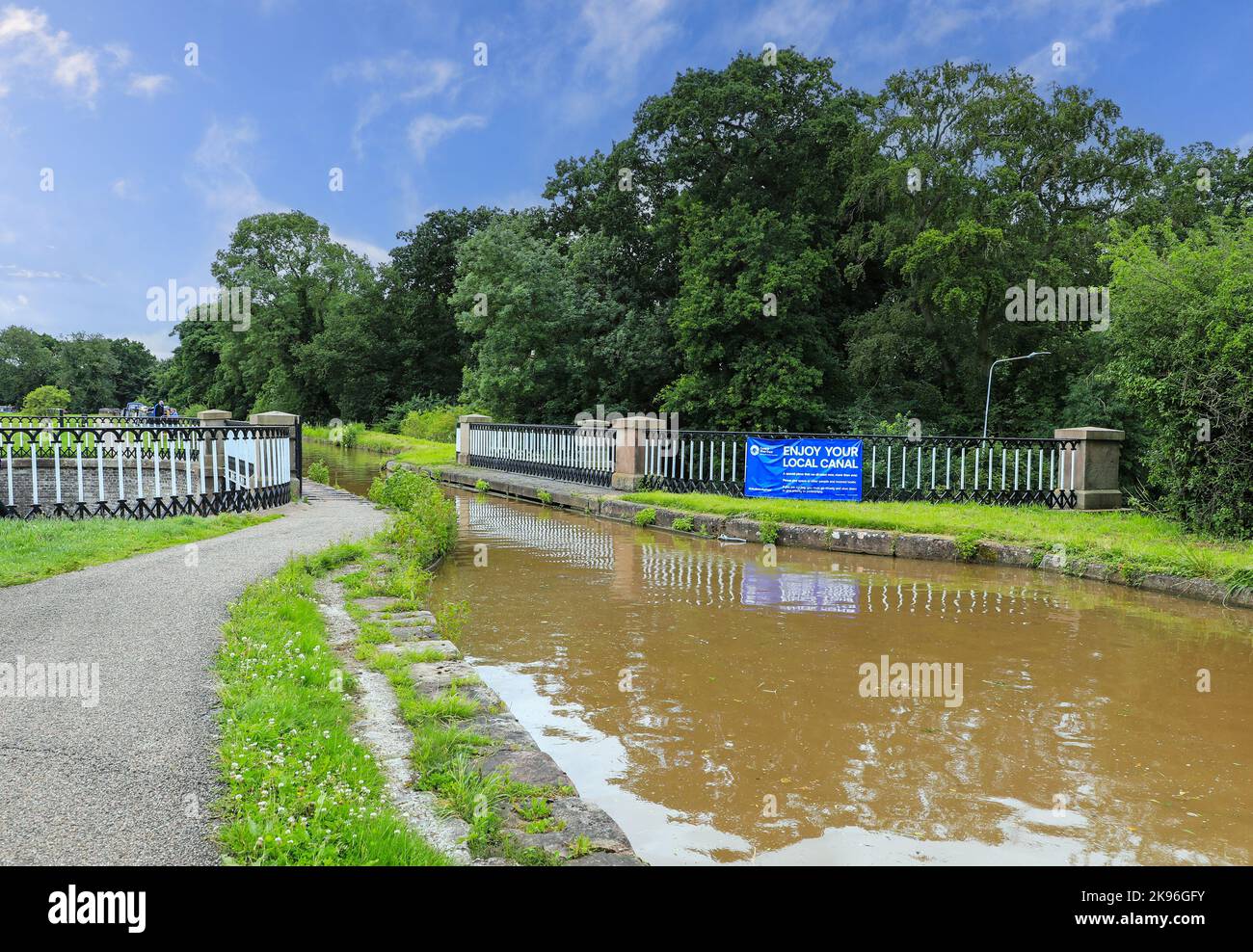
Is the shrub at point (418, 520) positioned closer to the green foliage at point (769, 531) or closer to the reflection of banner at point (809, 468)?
the green foliage at point (769, 531)

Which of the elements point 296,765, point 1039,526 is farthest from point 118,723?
point 1039,526

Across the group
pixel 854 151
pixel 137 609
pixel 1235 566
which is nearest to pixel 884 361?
pixel 854 151

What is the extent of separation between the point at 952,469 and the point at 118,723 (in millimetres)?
14616

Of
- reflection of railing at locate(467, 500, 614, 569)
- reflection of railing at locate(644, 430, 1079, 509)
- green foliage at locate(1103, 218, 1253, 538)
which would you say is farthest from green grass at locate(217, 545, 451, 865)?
reflection of railing at locate(644, 430, 1079, 509)

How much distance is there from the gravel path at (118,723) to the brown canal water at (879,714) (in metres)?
1.74

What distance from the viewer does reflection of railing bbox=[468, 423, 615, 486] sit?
62.4 ft

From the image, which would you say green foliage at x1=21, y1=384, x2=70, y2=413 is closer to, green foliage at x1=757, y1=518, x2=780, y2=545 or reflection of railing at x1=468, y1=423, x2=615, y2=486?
reflection of railing at x1=468, y1=423, x2=615, y2=486

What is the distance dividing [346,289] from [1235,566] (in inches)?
2320

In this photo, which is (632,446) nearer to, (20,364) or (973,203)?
(973,203)

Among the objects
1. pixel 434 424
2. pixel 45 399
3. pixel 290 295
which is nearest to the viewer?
pixel 45 399

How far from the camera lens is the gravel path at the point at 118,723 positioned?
2895 millimetres

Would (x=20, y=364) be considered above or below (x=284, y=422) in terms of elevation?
above

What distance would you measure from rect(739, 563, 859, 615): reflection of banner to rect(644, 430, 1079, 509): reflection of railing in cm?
541

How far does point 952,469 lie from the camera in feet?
52.4
